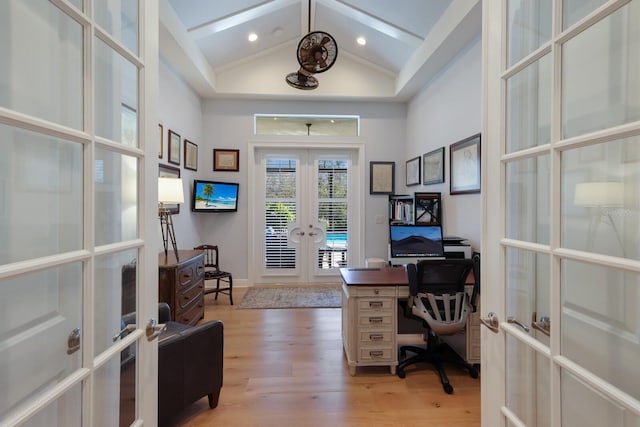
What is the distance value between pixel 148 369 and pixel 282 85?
4.30 metres

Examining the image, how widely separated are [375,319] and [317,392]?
68 centimetres

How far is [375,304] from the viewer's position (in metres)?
2.39

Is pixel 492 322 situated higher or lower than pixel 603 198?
lower

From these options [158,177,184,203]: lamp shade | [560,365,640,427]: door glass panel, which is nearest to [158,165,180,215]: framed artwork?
[158,177,184,203]: lamp shade

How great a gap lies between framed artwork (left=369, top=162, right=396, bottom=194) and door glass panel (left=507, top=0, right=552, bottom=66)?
3854 mm

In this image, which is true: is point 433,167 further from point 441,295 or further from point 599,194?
point 599,194

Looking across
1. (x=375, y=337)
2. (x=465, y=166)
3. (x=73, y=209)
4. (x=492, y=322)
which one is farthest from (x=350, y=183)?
(x=73, y=209)

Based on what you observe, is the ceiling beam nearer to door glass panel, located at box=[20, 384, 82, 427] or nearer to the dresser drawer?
the dresser drawer

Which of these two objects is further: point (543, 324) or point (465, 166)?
point (465, 166)

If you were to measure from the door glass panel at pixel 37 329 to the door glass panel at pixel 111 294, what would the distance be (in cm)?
7

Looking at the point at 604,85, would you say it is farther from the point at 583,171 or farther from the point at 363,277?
the point at 363,277

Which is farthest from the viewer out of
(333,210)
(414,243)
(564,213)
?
(333,210)

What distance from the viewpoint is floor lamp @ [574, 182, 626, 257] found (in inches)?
29.3

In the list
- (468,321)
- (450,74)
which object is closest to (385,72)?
(450,74)
